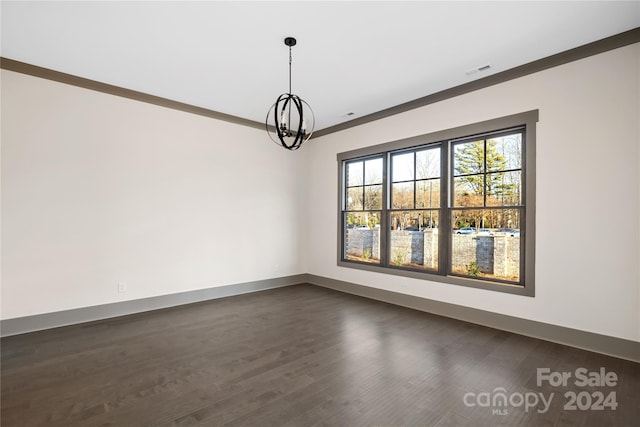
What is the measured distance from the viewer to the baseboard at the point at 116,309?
3.61 meters

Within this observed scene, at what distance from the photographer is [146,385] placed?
249 centimetres

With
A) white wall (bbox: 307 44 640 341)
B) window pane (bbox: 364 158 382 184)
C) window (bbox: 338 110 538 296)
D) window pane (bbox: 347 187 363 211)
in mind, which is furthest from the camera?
window pane (bbox: 347 187 363 211)

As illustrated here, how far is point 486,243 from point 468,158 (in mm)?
1205

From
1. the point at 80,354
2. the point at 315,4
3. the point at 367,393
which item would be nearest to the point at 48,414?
the point at 80,354

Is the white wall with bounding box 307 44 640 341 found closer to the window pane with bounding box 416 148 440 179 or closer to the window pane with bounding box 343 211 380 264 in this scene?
the window pane with bounding box 416 148 440 179

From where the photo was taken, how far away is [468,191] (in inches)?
168

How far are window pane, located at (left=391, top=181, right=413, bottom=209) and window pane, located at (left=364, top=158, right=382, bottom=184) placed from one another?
35 centimetres

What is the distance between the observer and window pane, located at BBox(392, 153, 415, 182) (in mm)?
4992

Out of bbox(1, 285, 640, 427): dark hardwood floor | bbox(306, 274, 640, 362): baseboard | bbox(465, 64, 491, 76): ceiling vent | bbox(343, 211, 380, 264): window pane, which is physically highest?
bbox(465, 64, 491, 76): ceiling vent

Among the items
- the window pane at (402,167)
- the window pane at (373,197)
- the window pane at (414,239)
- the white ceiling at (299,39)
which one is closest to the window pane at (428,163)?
the window pane at (402,167)

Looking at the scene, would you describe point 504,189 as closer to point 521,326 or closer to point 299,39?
point 521,326

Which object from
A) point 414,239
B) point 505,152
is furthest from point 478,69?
point 414,239

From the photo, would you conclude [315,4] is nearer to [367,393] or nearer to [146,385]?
[367,393]

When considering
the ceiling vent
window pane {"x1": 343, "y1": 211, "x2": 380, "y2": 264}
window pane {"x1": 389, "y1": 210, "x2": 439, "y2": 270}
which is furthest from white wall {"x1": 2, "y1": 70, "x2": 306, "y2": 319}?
the ceiling vent
